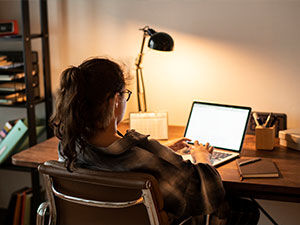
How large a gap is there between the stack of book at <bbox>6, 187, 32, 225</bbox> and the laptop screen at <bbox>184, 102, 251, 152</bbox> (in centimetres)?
110

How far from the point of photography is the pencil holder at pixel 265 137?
186 centimetres

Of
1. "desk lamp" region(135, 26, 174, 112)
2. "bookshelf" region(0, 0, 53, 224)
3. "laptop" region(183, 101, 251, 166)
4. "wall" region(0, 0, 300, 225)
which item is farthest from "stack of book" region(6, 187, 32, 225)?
"laptop" region(183, 101, 251, 166)

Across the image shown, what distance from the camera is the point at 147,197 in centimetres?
120

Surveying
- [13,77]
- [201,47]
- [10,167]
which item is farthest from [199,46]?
[10,167]

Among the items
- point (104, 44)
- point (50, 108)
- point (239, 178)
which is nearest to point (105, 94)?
point (239, 178)

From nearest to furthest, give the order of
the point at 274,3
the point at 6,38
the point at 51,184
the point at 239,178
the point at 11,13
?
the point at 51,184, the point at 239,178, the point at 274,3, the point at 6,38, the point at 11,13

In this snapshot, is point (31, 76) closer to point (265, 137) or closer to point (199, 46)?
point (199, 46)

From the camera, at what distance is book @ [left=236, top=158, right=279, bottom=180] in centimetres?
156

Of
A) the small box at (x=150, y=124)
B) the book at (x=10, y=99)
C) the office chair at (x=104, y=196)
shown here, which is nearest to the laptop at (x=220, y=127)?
the small box at (x=150, y=124)

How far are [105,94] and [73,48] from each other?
47.2 inches

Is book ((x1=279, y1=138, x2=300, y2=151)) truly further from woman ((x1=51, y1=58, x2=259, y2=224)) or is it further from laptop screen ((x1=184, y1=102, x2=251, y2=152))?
woman ((x1=51, y1=58, x2=259, y2=224))

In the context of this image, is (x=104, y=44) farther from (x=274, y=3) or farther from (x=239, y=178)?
(x=239, y=178)

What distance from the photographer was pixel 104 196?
1.24m

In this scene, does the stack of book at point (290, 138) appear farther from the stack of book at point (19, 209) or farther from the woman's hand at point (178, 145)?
the stack of book at point (19, 209)
